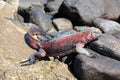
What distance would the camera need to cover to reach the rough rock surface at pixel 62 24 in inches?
433

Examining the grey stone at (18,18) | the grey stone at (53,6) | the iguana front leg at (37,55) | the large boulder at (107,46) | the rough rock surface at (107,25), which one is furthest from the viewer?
the grey stone at (53,6)

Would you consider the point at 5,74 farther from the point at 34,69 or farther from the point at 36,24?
the point at 36,24

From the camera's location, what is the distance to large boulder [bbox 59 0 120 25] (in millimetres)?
11172

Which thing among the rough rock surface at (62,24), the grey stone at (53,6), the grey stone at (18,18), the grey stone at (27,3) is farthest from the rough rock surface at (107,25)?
the grey stone at (27,3)

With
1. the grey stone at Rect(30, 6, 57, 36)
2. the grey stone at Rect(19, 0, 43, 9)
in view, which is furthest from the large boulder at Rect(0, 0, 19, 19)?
the grey stone at Rect(30, 6, 57, 36)

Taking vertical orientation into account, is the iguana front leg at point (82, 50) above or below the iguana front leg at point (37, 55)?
above

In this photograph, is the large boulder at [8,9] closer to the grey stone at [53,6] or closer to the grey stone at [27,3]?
the grey stone at [27,3]

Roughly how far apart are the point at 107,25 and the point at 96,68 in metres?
3.70

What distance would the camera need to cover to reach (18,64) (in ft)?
25.5

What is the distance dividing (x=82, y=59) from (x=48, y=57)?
97cm

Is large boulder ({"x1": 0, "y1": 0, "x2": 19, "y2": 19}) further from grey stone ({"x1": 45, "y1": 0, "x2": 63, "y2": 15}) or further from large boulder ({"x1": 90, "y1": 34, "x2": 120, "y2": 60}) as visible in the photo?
large boulder ({"x1": 90, "y1": 34, "x2": 120, "y2": 60})

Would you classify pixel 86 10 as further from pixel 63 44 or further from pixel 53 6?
pixel 63 44

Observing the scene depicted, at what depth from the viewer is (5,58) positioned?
780cm

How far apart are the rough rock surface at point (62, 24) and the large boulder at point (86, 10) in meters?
0.21
